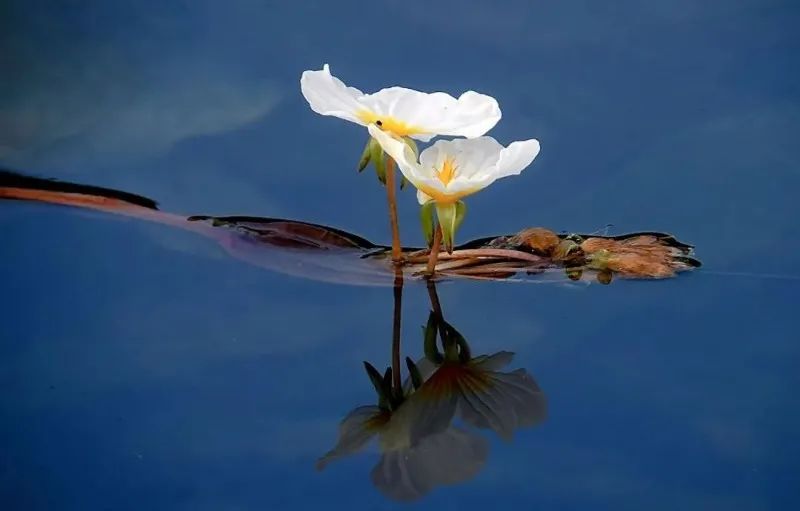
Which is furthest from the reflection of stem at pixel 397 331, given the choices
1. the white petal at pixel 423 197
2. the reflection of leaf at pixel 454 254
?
the white petal at pixel 423 197

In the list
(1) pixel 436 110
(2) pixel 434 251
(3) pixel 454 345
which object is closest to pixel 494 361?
(3) pixel 454 345

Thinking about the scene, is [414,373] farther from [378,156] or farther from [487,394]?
[378,156]


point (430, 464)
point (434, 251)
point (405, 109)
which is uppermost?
point (405, 109)

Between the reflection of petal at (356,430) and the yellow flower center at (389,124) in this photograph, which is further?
the yellow flower center at (389,124)

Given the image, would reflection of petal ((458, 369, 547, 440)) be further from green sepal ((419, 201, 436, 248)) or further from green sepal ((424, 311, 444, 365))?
green sepal ((419, 201, 436, 248))

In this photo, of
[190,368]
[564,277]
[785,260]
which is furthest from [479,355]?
[785,260]

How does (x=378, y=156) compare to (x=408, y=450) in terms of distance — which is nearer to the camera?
(x=408, y=450)

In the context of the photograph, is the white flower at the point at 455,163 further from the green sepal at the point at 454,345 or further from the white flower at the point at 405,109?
the green sepal at the point at 454,345
